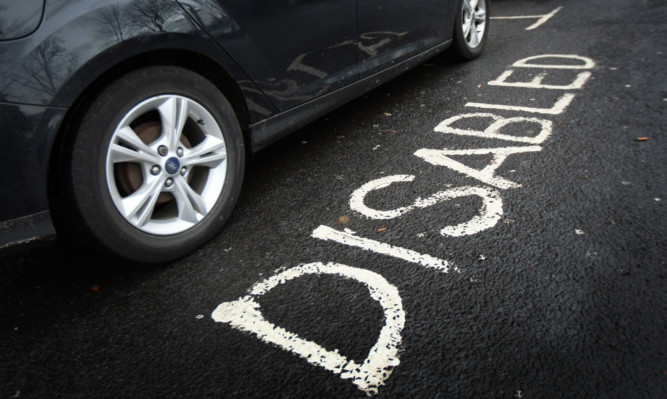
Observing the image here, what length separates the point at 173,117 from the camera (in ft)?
7.70

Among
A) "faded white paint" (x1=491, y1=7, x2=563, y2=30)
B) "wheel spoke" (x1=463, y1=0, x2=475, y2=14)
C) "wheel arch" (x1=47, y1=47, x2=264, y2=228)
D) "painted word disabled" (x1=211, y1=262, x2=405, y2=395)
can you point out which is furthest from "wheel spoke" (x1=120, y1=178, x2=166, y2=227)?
"faded white paint" (x1=491, y1=7, x2=563, y2=30)

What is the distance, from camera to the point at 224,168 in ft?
8.57

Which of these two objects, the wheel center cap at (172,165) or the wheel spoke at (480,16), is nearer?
the wheel center cap at (172,165)

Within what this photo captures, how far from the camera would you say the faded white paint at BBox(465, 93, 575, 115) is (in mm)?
3748

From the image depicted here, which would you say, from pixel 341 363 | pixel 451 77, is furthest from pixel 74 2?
pixel 451 77

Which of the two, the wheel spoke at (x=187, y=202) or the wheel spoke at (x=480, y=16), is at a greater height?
the wheel spoke at (x=480, y=16)

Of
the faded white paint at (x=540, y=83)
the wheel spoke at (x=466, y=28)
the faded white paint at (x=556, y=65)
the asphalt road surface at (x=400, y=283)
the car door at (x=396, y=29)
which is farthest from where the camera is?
the wheel spoke at (x=466, y=28)

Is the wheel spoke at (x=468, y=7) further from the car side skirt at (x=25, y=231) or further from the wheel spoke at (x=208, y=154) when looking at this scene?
the car side skirt at (x=25, y=231)

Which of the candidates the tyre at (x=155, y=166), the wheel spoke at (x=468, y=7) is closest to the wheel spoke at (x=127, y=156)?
the tyre at (x=155, y=166)

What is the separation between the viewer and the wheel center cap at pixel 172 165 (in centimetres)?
237

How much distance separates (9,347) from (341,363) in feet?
4.25

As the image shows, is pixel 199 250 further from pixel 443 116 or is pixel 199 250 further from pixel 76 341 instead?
pixel 443 116

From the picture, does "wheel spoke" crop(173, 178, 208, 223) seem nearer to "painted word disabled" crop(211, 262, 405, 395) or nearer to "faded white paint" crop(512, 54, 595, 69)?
"painted word disabled" crop(211, 262, 405, 395)

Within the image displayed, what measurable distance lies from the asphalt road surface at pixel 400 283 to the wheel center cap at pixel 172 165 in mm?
425
